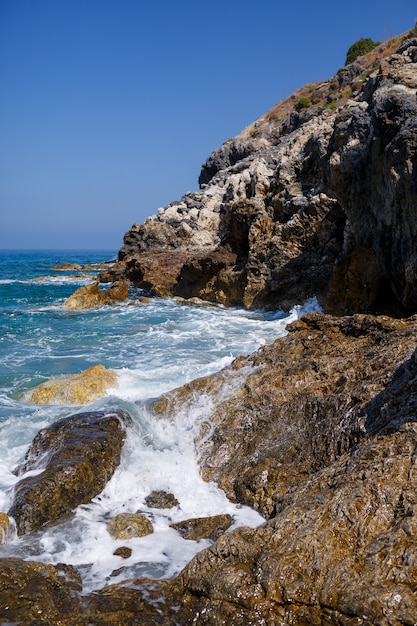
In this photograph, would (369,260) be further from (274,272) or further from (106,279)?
(106,279)

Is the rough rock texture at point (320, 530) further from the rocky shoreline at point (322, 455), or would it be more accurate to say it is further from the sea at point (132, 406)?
the sea at point (132, 406)

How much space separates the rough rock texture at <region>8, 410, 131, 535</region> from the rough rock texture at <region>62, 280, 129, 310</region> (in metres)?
17.9

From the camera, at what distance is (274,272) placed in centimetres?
2061

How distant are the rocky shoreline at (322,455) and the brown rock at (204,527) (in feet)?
0.11

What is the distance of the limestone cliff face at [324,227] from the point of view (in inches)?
457

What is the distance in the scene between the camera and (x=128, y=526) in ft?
17.5

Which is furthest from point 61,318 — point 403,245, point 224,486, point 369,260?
point 224,486

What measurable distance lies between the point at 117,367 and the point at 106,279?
2521cm

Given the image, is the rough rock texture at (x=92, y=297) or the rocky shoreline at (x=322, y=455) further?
the rough rock texture at (x=92, y=297)

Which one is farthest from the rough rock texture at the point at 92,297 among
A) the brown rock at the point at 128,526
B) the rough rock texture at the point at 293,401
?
the brown rock at the point at 128,526

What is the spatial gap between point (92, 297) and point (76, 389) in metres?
16.0

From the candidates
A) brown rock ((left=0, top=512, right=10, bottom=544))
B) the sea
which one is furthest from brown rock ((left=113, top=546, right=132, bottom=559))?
brown rock ((left=0, top=512, right=10, bottom=544))

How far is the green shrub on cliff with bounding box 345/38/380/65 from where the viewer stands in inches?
2079

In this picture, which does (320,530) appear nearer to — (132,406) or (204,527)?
(204,527)
